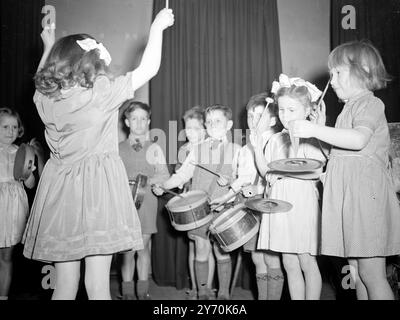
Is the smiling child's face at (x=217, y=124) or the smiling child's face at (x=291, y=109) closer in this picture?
the smiling child's face at (x=291, y=109)

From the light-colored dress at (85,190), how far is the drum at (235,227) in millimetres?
853

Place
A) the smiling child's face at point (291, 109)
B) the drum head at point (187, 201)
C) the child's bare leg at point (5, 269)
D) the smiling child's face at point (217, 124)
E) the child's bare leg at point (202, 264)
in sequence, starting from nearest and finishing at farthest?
the smiling child's face at point (291, 109), the drum head at point (187, 201), the child's bare leg at point (5, 269), the child's bare leg at point (202, 264), the smiling child's face at point (217, 124)

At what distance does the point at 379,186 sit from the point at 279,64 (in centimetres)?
211

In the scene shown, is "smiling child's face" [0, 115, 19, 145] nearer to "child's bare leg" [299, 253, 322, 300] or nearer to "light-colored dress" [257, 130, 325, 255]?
"light-colored dress" [257, 130, 325, 255]

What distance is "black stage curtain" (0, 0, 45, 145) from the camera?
331cm

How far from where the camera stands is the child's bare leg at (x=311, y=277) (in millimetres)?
1906

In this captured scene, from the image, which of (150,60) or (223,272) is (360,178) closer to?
(150,60)

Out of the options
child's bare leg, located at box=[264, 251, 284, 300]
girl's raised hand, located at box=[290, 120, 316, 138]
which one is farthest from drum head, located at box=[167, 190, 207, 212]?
girl's raised hand, located at box=[290, 120, 316, 138]

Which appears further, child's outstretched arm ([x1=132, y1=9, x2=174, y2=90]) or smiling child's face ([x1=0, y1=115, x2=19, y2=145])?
smiling child's face ([x1=0, y1=115, x2=19, y2=145])

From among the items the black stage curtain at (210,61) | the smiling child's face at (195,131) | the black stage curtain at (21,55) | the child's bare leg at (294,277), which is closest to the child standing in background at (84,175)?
the child's bare leg at (294,277)

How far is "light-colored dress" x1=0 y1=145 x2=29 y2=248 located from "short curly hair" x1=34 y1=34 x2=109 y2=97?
1468 mm

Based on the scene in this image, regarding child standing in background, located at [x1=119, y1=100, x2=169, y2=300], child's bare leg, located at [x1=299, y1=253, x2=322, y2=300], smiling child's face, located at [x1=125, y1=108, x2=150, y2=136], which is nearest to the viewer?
child's bare leg, located at [x1=299, y1=253, x2=322, y2=300]

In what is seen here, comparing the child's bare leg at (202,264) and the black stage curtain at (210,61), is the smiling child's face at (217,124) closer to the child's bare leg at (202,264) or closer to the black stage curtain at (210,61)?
the black stage curtain at (210,61)

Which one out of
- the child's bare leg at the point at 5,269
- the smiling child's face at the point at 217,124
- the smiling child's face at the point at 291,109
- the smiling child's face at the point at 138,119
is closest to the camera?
the smiling child's face at the point at 291,109
